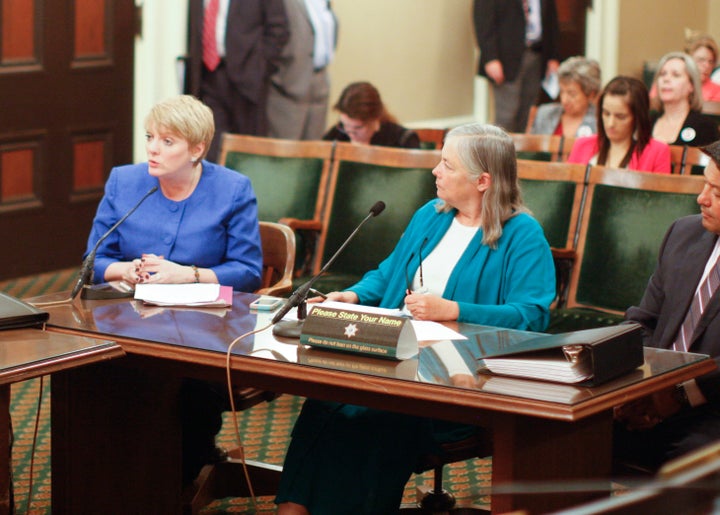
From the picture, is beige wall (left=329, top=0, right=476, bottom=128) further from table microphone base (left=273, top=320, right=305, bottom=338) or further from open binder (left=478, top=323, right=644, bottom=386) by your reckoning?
open binder (left=478, top=323, right=644, bottom=386)

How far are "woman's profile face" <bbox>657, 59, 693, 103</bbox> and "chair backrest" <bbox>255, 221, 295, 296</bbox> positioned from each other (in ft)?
9.50

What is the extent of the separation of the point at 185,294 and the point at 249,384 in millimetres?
590

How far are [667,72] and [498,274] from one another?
329 cm

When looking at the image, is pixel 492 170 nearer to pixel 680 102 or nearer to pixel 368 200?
pixel 368 200

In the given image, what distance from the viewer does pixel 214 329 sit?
2617 mm

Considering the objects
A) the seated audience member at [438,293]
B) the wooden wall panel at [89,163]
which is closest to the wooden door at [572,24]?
the wooden wall panel at [89,163]

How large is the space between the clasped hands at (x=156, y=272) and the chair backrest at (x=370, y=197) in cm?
139

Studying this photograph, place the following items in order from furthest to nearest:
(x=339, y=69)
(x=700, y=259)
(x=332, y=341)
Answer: (x=339, y=69)
(x=700, y=259)
(x=332, y=341)

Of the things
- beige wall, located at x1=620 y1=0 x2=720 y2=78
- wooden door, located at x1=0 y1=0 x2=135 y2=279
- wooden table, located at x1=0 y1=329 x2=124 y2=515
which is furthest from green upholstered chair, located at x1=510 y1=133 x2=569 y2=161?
beige wall, located at x1=620 y1=0 x2=720 y2=78

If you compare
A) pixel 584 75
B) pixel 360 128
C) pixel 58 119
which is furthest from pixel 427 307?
pixel 58 119

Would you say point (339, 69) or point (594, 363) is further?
point (339, 69)

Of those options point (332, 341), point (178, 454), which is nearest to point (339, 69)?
point (178, 454)

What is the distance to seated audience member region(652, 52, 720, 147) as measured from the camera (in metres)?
5.67

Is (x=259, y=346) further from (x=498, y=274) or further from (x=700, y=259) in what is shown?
(x=700, y=259)
